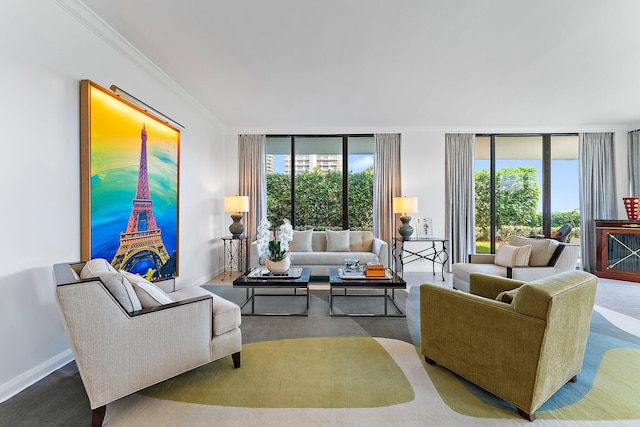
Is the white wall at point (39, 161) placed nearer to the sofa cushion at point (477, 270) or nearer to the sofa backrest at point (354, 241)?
the sofa backrest at point (354, 241)

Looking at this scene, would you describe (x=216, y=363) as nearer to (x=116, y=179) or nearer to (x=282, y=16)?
(x=116, y=179)

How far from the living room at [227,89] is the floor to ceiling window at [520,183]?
43 cm

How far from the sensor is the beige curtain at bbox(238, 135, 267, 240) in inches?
227

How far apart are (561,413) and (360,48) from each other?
3122mm

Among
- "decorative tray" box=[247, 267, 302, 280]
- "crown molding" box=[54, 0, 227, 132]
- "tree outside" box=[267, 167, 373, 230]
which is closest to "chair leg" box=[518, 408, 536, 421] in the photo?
"decorative tray" box=[247, 267, 302, 280]

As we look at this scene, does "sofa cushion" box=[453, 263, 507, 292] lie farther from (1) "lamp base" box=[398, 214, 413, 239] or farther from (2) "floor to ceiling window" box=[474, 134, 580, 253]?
(2) "floor to ceiling window" box=[474, 134, 580, 253]

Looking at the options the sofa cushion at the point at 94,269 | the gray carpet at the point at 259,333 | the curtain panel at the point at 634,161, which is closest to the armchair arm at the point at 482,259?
the gray carpet at the point at 259,333

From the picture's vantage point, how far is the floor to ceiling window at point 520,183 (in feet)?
18.7

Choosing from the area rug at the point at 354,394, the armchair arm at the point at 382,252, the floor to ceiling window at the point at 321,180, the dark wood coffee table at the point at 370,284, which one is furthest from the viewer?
the floor to ceiling window at the point at 321,180

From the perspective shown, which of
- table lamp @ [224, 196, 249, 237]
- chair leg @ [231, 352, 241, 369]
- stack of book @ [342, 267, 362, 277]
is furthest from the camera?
table lamp @ [224, 196, 249, 237]

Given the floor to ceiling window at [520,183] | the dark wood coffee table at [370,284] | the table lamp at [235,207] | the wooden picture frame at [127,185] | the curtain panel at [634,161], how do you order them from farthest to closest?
1. the floor to ceiling window at [520,183]
2. the curtain panel at [634,161]
3. the table lamp at [235,207]
4. the dark wood coffee table at [370,284]
5. the wooden picture frame at [127,185]

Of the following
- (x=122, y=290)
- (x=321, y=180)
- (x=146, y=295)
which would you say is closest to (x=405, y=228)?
(x=321, y=180)

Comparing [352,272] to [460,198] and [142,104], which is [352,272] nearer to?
[142,104]

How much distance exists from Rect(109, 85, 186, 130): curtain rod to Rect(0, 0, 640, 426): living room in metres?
0.11
